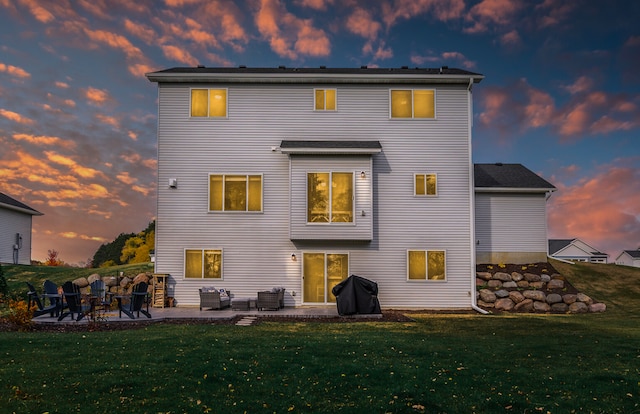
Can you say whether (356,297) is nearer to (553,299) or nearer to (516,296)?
(516,296)

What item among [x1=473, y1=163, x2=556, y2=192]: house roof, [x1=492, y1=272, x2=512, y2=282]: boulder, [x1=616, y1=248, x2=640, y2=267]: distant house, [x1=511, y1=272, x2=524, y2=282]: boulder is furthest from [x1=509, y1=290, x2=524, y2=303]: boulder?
[x1=616, y1=248, x2=640, y2=267]: distant house

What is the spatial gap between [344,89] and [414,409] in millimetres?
14449

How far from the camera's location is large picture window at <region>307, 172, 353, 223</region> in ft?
58.2

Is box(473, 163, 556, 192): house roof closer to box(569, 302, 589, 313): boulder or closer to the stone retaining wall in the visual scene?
the stone retaining wall

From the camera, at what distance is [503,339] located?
11367 millimetres

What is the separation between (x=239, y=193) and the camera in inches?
719

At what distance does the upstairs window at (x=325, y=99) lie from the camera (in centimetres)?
1864

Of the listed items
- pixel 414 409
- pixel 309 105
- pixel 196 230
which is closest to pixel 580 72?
pixel 309 105

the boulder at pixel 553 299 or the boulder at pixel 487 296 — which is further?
the boulder at pixel 487 296

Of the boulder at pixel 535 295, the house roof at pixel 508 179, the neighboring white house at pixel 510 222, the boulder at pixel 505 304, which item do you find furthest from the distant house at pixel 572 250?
the boulder at pixel 505 304

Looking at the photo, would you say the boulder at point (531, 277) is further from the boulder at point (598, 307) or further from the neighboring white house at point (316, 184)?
the neighboring white house at point (316, 184)

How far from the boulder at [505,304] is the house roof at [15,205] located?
29971 millimetres

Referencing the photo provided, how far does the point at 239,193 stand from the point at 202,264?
2.96 metres

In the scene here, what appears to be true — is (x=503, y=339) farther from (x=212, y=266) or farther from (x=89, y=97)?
(x=89, y=97)
